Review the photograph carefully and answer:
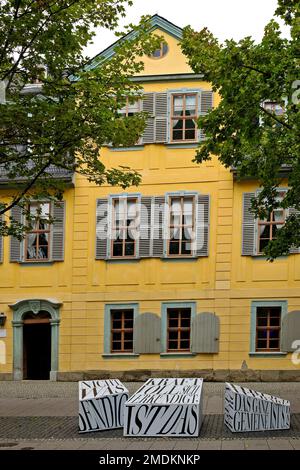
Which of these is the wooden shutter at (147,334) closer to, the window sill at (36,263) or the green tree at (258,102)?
the window sill at (36,263)

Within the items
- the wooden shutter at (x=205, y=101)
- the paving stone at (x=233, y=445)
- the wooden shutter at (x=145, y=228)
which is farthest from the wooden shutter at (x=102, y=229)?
the paving stone at (x=233, y=445)

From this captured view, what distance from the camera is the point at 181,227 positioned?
2398 cm

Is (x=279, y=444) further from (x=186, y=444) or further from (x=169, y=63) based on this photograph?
(x=169, y=63)

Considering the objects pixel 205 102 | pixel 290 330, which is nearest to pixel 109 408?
pixel 290 330

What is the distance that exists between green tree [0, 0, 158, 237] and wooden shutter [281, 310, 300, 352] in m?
8.89

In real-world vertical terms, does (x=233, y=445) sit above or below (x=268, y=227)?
below

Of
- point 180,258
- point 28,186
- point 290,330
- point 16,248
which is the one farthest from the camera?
point 16,248

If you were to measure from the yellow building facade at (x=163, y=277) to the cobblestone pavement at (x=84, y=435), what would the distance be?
366 cm

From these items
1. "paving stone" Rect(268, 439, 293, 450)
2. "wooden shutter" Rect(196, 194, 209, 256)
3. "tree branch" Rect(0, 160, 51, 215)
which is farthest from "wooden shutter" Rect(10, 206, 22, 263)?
"paving stone" Rect(268, 439, 293, 450)

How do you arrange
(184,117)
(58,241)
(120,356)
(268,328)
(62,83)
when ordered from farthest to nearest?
(58,241) → (184,117) → (120,356) → (268,328) → (62,83)

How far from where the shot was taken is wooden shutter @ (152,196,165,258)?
24.0 metres

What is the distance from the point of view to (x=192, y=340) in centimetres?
2353

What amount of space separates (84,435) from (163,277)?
11.9m

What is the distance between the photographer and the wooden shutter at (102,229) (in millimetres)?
24406
